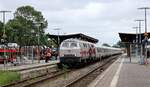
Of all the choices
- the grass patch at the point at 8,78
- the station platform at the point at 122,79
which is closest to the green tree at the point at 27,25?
the station platform at the point at 122,79

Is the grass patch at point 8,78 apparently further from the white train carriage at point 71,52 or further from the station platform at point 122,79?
the white train carriage at point 71,52

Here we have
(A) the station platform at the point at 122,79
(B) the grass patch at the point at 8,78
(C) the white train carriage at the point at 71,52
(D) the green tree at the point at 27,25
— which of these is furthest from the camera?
(D) the green tree at the point at 27,25

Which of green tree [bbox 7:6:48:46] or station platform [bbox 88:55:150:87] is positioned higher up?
green tree [bbox 7:6:48:46]

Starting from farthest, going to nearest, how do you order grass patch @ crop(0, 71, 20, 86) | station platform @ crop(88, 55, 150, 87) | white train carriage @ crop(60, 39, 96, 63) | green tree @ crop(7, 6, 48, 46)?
green tree @ crop(7, 6, 48, 46) < white train carriage @ crop(60, 39, 96, 63) < grass patch @ crop(0, 71, 20, 86) < station platform @ crop(88, 55, 150, 87)

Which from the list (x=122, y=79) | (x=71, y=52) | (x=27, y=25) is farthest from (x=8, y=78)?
(x=27, y=25)

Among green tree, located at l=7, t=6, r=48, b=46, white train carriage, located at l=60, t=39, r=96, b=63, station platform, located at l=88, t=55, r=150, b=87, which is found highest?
green tree, located at l=7, t=6, r=48, b=46

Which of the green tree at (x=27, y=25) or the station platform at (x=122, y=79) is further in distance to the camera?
the green tree at (x=27, y=25)

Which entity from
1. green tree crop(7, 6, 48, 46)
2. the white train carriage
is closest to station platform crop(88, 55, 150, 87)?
the white train carriage

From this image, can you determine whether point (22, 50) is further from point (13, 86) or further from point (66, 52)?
point (13, 86)

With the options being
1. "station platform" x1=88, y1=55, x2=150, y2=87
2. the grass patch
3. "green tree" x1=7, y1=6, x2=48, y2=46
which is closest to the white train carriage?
"station platform" x1=88, y1=55, x2=150, y2=87

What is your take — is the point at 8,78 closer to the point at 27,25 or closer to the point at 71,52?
the point at 71,52

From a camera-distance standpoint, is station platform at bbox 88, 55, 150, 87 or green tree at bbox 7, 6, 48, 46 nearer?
station platform at bbox 88, 55, 150, 87

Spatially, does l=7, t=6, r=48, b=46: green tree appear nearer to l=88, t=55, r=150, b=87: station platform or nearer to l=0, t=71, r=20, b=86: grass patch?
l=88, t=55, r=150, b=87: station platform

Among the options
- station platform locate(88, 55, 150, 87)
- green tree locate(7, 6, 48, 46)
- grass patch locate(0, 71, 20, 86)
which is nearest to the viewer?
station platform locate(88, 55, 150, 87)
